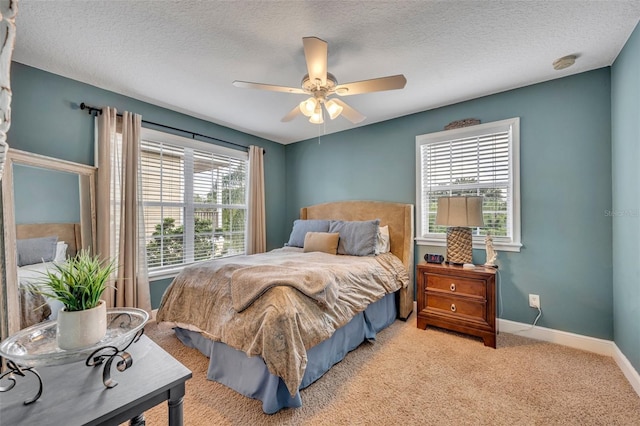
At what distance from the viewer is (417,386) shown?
1.89 m

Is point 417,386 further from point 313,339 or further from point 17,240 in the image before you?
point 17,240

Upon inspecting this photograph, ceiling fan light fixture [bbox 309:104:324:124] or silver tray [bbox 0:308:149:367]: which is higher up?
ceiling fan light fixture [bbox 309:104:324:124]

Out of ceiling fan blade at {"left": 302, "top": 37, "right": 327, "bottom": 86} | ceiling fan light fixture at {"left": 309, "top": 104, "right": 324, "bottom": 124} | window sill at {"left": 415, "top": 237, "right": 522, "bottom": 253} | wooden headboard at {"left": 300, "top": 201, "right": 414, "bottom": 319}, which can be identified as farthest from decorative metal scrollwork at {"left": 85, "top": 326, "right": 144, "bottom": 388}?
window sill at {"left": 415, "top": 237, "right": 522, "bottom": 253}

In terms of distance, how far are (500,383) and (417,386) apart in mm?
601

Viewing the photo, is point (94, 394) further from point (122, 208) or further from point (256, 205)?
point (256, 205)

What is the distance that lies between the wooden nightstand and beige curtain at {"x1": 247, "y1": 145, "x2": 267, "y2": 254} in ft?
7.99

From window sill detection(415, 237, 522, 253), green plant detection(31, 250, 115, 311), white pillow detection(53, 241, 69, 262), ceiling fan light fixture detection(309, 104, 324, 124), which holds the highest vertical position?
ceiling fan light fixture detection(309, 104, 324, 124)

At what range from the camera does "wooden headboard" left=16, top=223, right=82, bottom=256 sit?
205 cm

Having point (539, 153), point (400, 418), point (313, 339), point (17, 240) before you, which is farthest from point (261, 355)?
point (539, 153)

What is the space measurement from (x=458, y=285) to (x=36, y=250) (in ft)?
11.8

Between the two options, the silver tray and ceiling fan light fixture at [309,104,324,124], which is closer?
the silver tray

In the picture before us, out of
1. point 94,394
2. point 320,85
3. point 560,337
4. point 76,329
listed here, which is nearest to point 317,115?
point 320,85

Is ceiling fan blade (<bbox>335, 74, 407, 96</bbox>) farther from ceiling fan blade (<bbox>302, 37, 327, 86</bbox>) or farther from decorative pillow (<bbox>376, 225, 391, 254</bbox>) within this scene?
decorative pillow (<bbox>376, 225, 391, 254</bbox>)

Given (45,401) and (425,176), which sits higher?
(425,176)
